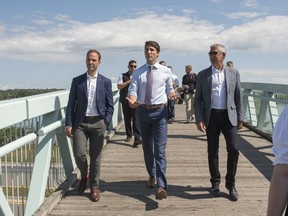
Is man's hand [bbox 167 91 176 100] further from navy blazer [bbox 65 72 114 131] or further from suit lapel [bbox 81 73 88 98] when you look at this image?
suit lapel [bbox 81 73 88 98]

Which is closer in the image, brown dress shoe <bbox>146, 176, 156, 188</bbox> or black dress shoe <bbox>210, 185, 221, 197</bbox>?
black dress shoe <bbox>210, 185, 221, 197</bbox>

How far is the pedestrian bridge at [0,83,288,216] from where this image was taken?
12.5 ft

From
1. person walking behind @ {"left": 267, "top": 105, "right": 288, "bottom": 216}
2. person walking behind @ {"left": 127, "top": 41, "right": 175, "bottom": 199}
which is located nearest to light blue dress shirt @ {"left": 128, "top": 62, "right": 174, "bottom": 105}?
person walking behind @ {"left": 127, "top": 41, "right": 175, "bottom": 199}

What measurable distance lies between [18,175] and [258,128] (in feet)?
26.1

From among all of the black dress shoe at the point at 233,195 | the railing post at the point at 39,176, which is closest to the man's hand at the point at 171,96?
the black dress shoe at the point at 233,195

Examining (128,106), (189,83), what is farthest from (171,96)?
(189,83)

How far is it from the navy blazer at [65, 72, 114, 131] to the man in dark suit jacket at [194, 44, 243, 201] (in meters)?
1.08

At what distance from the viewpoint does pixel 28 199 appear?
4.25 meters

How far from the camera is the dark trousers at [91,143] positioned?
194 inches

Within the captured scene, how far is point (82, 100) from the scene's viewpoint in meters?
4.91

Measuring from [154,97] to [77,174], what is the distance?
1.65 meters

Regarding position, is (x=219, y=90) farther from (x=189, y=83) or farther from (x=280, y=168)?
(x=189, y=83)

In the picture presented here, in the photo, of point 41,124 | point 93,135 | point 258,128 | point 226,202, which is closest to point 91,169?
point 93,135

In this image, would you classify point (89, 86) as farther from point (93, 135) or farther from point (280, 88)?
point (280, 88)
